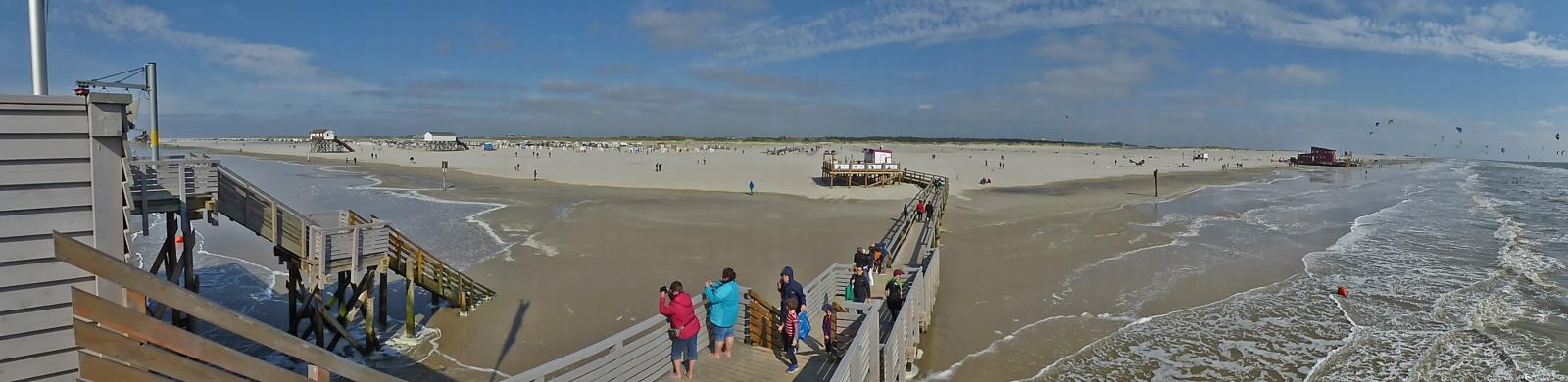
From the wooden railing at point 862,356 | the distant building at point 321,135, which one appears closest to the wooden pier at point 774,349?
the wooden railing at point 862,356

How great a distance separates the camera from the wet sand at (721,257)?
13203 millimetres

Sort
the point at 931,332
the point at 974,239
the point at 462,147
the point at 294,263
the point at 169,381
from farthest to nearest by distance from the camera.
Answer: the point at 462,147, the point at 974,239, the point at 931,332, the point at 294,263, the point at 169,381

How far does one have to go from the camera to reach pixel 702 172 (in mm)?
57781

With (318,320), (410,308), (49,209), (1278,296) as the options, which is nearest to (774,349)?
(49,209)

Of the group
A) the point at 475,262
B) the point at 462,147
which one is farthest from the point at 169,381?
the point at 462,147

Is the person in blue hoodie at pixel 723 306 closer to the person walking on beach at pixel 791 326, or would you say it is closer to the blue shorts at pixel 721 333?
the blue shorts at pixel 721 333

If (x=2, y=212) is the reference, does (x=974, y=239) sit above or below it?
below

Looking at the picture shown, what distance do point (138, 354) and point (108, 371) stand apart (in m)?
0.15

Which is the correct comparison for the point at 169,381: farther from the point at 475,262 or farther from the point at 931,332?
the point at 475,262

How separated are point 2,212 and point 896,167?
4254 centimetres

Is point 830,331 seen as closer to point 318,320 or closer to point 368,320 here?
point 368,320

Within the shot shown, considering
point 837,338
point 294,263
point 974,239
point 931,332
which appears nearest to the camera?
point 837,338

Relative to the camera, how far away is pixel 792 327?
8.80m

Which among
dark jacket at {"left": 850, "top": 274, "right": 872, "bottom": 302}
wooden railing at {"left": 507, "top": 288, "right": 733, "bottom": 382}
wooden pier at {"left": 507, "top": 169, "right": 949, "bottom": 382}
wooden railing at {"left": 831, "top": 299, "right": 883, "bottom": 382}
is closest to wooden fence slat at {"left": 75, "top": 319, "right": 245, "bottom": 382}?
wooden pier at {"left": 507, "top": 169, "right": 949, "bottom": 382}
